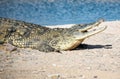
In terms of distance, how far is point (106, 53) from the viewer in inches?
376

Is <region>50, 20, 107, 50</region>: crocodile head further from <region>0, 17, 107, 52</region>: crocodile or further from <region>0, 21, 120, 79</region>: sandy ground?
<region>0, 21, 120, 79</region>: sandy ground

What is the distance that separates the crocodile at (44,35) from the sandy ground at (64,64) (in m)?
0.29

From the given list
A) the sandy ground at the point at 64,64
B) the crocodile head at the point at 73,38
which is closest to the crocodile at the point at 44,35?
the crocodile head at the point at 73,38

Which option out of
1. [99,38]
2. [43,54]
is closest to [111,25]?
[99,38]

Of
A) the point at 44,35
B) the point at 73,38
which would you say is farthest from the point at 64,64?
the point at 44,35

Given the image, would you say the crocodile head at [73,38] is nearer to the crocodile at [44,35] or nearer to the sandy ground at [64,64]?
the crocodile at [44,35]

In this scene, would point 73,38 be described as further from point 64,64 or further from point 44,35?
point 64,64

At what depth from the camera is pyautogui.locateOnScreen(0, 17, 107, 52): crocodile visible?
10062 mm

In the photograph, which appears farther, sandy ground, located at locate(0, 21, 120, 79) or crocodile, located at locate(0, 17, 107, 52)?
crocodile, located at locate(0, 17, 107, 52)

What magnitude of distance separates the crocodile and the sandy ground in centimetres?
29

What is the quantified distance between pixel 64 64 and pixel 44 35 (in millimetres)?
2726

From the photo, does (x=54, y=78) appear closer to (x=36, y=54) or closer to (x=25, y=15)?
(x=36, y=54)

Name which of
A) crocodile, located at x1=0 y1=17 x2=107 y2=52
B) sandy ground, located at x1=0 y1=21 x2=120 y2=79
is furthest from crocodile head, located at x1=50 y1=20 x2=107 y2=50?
sandy ground, located at x1=0 y1=21 x2=120 y2=79

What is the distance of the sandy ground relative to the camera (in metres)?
6.91
